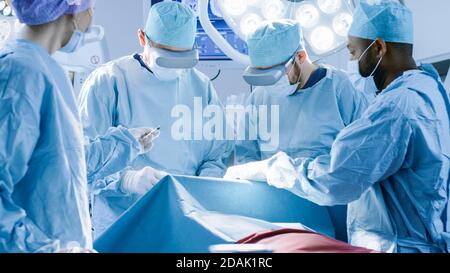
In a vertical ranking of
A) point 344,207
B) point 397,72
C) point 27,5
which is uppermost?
point 27,5

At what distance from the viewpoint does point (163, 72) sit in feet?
8.03

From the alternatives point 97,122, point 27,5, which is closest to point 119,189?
point 97,122

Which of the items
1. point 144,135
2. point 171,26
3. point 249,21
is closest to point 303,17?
point 249,21

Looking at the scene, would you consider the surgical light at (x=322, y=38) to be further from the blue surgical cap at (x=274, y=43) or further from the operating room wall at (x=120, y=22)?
the operating room wall at (x=120, y=22)

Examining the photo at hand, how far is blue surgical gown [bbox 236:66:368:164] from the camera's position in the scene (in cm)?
240

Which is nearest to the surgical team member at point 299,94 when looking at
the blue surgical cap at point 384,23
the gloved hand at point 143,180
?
the blue surgical cap at point 384,23

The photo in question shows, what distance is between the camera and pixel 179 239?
1702 mm

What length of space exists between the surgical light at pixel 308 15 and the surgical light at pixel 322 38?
0.04m

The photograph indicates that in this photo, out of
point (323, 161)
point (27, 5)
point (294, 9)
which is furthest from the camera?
point (294, 9)

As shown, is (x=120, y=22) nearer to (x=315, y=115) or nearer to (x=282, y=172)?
(x=315, y=115)

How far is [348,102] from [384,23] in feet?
1.76

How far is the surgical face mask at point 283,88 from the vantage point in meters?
2.41
